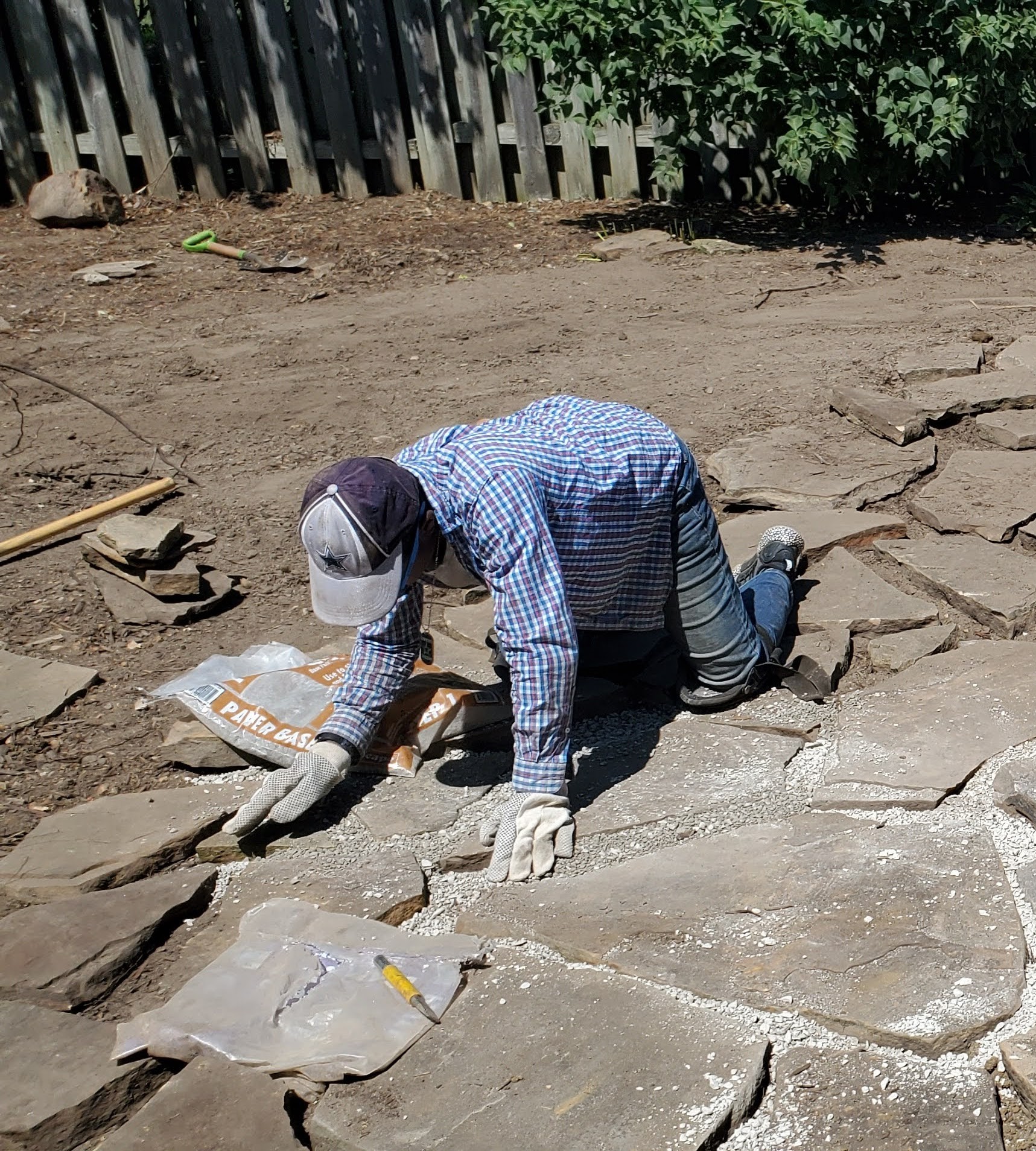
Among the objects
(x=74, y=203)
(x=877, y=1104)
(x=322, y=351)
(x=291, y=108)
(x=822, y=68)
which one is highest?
(x=291, y=108)

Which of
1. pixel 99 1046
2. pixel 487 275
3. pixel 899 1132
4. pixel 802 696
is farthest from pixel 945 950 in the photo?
pixel 487 275

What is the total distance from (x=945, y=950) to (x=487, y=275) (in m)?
5.45

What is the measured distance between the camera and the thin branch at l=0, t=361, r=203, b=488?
5.26m

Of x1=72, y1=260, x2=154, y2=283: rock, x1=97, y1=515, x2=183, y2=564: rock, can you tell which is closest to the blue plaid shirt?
x1=97, y1=515, x2=183, y2=564: rock

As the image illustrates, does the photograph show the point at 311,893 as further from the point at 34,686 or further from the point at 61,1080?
the point at 34,686

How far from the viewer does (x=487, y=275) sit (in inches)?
288

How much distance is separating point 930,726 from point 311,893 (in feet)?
5.09

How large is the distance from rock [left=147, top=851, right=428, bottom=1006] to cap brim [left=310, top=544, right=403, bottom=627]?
583 millimetres

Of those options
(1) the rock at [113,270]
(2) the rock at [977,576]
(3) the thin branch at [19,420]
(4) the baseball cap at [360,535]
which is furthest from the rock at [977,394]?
(1) the rock at [113,270]

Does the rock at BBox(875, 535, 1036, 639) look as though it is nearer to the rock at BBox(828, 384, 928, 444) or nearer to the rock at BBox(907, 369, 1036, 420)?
the rock at BBox(828, 384, 928, 444)

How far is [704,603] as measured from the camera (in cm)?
339

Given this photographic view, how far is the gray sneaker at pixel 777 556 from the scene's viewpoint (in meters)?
3.91

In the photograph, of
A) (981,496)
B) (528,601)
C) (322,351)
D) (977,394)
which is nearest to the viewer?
(528,601)

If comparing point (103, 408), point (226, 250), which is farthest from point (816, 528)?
point (226, 250)
